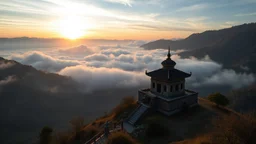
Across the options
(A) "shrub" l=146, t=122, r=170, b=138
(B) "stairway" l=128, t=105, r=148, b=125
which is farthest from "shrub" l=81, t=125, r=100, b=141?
(A) "shrub" l=146, t=122, r=170, b=138

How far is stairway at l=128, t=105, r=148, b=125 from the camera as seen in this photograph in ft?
88.7

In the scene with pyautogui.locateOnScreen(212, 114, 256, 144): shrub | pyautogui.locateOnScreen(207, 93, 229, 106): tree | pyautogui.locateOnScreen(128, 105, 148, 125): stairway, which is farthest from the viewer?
pyautogui.locateOnScreen(207, 93, 229, 106): tree

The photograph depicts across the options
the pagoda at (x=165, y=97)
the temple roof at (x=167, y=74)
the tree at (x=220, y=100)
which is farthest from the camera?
the tree at (x=220, y=100)

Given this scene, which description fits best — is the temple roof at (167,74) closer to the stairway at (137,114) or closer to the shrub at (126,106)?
the stairway at (137,114)

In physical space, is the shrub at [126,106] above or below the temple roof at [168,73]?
below

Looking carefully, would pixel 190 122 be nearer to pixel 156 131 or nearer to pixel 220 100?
pixel 156 131

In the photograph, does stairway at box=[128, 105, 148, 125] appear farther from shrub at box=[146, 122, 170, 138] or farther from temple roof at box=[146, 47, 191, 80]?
temple roof at box=[146, 47, 191, 80]

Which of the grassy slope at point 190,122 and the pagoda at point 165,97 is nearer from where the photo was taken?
the grassy slope at point 190,122

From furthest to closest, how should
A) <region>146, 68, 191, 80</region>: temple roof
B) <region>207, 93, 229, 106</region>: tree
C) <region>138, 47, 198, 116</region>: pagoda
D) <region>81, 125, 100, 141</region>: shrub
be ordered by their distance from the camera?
1. <region>207, 93, 229, 106</region>: tree
2. <region>146, 68, 191, 80</region>: temple roof
3. <region>138, 47, 198, 116</region>: pagoda
4. <region>81, 125, 100, 141</region>: shrub

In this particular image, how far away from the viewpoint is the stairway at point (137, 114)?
2705 centimetres

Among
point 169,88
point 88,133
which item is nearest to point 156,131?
point 169,88

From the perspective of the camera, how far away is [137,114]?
28328 mm

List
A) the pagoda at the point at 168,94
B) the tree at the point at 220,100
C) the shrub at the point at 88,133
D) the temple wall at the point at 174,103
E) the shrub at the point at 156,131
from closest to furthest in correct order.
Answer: the shrub at the point at 156,131
the shrub at the point at 88,133
the temple wall at the point at 174,103
the pagoda at the point at 168,94
the tree at the point at 220,100

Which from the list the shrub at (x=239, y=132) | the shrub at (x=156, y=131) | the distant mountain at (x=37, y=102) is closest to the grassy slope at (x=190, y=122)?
the shrub at (x=156, y=131)
